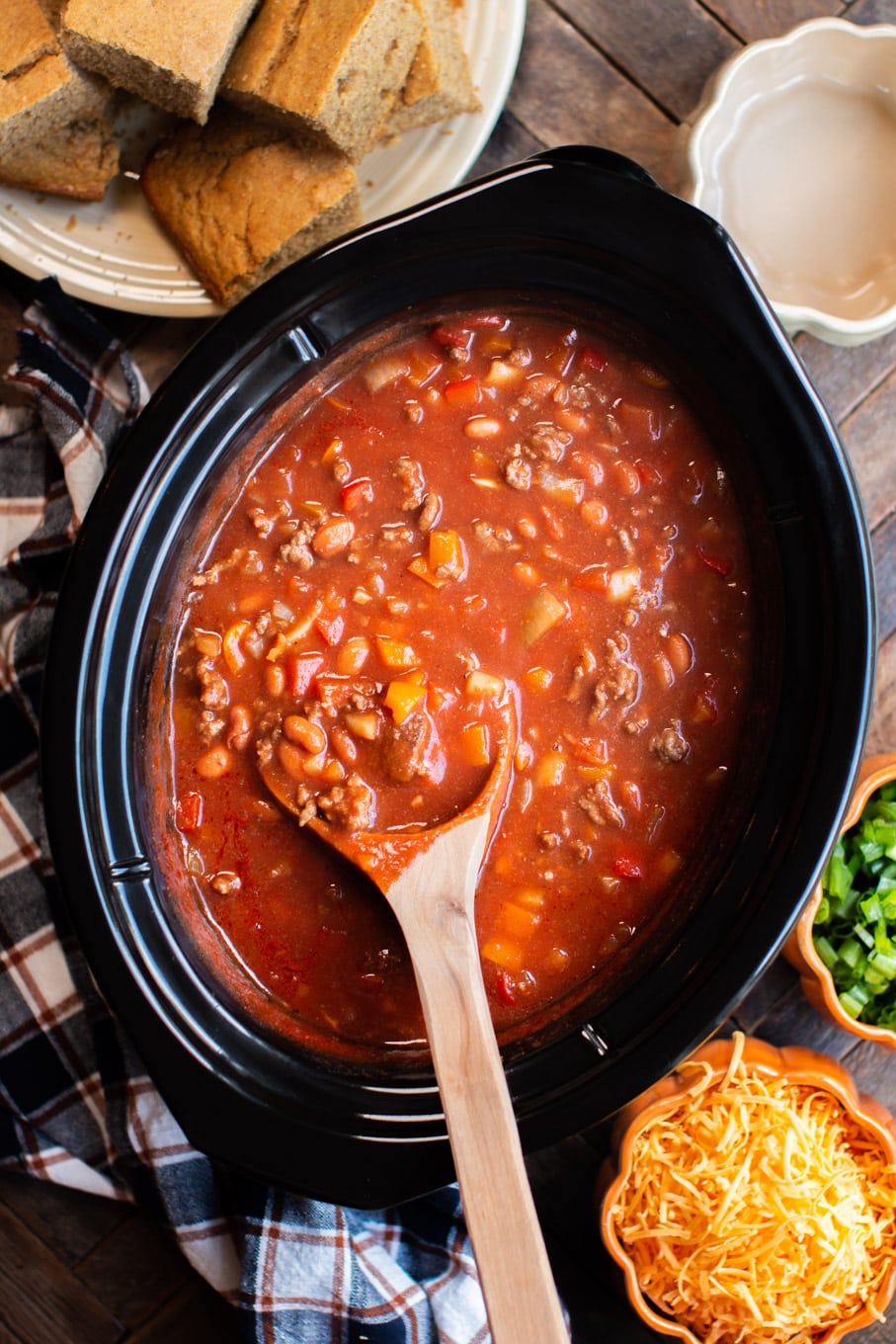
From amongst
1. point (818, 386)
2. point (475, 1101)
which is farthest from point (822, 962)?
point (818, 386)

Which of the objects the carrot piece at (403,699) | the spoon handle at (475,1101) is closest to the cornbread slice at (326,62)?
the carrot piece at (403,699)

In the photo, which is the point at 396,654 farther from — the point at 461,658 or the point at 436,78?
the point at 436,78

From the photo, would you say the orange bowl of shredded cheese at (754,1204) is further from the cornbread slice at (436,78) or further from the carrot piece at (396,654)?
the cornbread slice at (436,78)

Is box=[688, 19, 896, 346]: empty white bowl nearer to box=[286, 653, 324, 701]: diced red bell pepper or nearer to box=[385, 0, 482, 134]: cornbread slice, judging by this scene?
box=[385, 0, 482, 134]: cornbread slice

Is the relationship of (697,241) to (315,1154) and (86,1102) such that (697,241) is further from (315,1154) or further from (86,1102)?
(86,1102)

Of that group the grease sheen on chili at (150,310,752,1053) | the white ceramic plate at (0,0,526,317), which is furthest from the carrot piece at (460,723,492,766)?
the white ceramic plate at (0,0,526,317)

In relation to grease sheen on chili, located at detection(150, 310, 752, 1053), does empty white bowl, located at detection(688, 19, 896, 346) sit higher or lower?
higher
